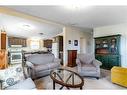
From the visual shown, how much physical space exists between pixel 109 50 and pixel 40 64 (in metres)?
3.41

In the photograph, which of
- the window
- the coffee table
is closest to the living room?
the coffee table

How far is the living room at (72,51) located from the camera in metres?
3.51

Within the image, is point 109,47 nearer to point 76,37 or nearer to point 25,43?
point 76,37

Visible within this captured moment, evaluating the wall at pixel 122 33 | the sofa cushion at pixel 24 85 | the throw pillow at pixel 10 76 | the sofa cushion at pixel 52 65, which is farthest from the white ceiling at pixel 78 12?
the sofa cushion at pixel 24 85

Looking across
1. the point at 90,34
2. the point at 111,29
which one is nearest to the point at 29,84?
the point at 111,29

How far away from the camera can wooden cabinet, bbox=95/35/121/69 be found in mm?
5818

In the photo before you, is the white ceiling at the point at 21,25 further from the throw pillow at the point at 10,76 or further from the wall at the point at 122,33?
the throw pillow at the point at 10,76

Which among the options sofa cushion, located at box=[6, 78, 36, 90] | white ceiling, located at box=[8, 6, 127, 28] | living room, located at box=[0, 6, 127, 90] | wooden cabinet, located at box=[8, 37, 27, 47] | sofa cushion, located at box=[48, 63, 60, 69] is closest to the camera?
sofa cushion, located at box=[6, 78, 36, 90]

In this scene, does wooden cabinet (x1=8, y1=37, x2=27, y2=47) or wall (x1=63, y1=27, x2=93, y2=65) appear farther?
wooden cabinet (x1=8, y1=37, x2=27, y2=47)

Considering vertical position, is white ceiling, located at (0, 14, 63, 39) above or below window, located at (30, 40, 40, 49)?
above

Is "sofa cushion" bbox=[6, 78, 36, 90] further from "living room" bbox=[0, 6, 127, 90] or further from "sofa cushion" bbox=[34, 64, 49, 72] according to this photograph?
"sofa cushion" bbox=[34, 64, 49, 72]

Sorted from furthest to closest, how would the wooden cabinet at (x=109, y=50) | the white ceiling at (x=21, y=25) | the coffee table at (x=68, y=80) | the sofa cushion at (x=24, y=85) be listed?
the wooden cabinet at (x=109, y=50), the white ceiling at (x=21, y=25), the coffee table at (x=68, y=80), the sofa cushion at (x=24, y=85)
